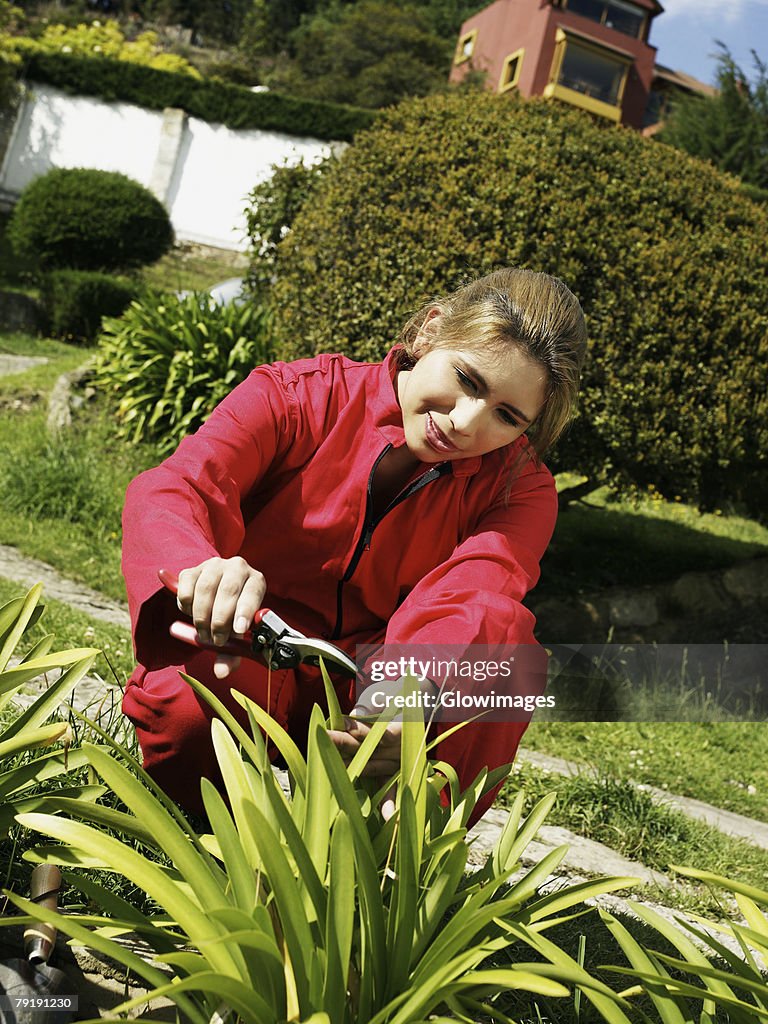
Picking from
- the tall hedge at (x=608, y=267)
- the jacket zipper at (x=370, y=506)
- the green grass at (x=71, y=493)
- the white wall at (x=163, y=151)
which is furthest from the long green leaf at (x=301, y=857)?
the white wall at (x=163, y=151)

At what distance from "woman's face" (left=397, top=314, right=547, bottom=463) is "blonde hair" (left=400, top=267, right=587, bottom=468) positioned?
0.03 m

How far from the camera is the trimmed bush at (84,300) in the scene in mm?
10797

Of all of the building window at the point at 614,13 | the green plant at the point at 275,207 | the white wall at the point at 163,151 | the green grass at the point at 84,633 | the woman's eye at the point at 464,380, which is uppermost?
the building window at the point at 614,13

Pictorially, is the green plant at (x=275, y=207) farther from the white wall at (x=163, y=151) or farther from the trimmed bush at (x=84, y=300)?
the white wall at (x=163, y=151)

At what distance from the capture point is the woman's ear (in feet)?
7.18

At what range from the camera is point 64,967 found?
1.53 metres

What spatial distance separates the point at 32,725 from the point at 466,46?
38832 mm

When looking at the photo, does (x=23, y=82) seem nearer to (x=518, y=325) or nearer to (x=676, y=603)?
(x=676, y=603)

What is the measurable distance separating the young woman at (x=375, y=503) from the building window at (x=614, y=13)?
3334 cm

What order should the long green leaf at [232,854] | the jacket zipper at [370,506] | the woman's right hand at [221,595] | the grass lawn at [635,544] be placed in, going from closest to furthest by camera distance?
the long green leaf at [232,854] → the woman's right hand at [221,595] → the jacket zipper at [370,506] → the grass lawn at [635,544]

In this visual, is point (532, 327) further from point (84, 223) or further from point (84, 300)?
point (84, 223)

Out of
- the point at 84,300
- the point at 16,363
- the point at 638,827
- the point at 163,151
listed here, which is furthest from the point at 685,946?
the point at 163,151

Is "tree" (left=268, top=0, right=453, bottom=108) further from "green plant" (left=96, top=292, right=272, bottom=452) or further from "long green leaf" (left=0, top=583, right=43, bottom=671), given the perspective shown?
"long green leaf" (left=0, top=583, right=43, bottom=671)

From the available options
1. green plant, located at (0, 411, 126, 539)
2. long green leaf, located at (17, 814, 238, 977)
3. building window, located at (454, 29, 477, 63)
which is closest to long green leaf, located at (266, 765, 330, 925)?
long green leaf, located at (17, 814, 238, 977)
